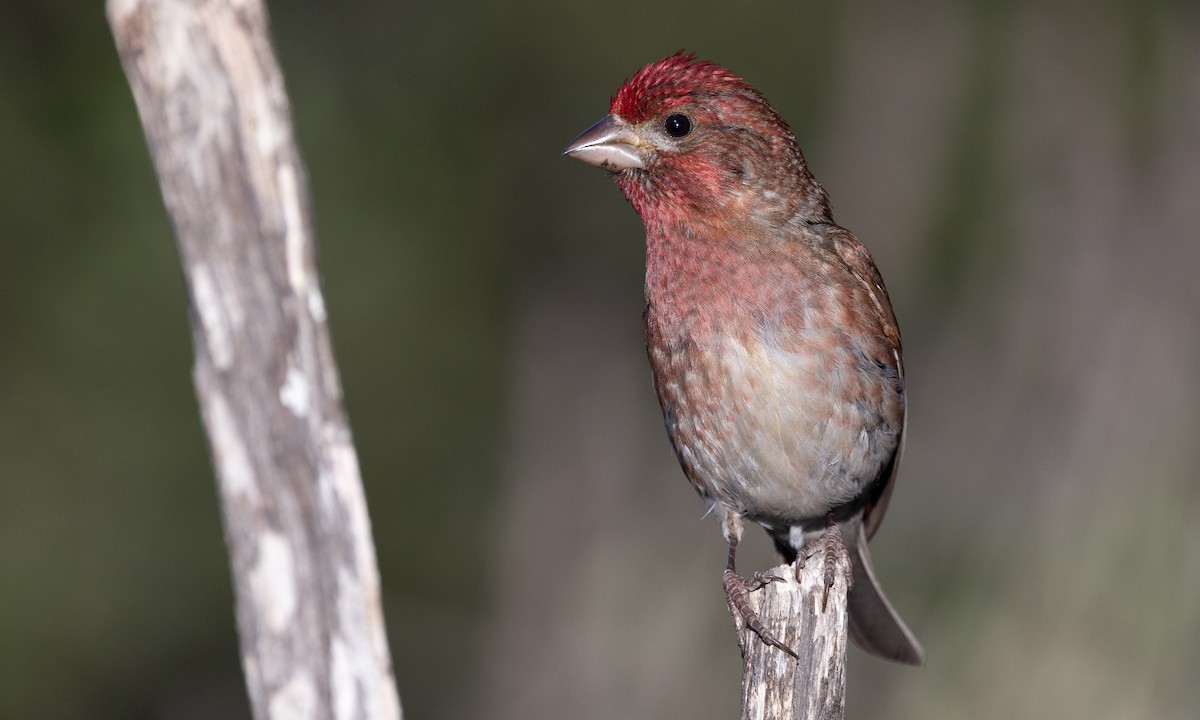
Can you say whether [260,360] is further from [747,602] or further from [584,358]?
[584,358]

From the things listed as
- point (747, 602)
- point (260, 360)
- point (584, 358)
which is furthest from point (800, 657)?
point (584, 358)

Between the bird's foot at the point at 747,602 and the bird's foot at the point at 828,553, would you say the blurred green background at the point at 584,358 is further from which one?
the bird's foot at the point at 747,602

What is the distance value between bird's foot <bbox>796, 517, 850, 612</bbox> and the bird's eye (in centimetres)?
150

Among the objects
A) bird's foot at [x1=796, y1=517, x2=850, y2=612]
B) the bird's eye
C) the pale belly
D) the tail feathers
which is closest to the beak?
the bird's eye

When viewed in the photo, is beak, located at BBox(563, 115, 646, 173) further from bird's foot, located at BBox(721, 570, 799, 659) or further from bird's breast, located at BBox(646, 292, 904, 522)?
bird's foot, located at BBox(721, 570, 799, 659)

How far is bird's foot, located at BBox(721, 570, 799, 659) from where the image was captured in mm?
3969

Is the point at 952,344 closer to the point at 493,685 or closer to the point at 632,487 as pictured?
the point at 632,487

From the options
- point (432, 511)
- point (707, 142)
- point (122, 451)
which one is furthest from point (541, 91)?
point (707, 142)

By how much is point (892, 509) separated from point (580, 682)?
2.22 meters

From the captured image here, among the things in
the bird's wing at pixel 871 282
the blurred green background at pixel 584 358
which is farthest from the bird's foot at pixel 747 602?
the blurred green background at pixel 584 358

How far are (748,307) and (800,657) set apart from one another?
115 centimetres

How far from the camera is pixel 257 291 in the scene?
8.50 feet

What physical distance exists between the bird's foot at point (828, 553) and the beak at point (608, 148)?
1449mm

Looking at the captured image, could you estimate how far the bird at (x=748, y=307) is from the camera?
4.42 m
